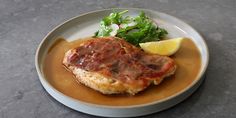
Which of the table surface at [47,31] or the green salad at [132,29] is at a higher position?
the green salad at [132,29]

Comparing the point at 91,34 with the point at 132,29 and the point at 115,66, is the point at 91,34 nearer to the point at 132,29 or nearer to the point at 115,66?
the point at 132,29

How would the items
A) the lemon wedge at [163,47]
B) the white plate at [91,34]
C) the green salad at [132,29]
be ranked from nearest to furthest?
the white plate at [91,34] → the lemon wedge at [163,47] → the green salad at [132,29]

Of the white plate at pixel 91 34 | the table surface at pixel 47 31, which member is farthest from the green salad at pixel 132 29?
the table surface at pixel 47 31

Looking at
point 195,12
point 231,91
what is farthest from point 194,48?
point 195,12

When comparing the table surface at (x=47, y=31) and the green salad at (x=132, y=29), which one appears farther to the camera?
the green salad at (x=132, y=29)

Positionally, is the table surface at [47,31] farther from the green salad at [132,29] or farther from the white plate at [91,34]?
the green salad at [132,29]

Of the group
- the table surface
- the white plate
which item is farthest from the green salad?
the table surface

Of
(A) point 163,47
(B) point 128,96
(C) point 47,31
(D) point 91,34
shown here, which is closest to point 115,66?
(B) point 128,96
